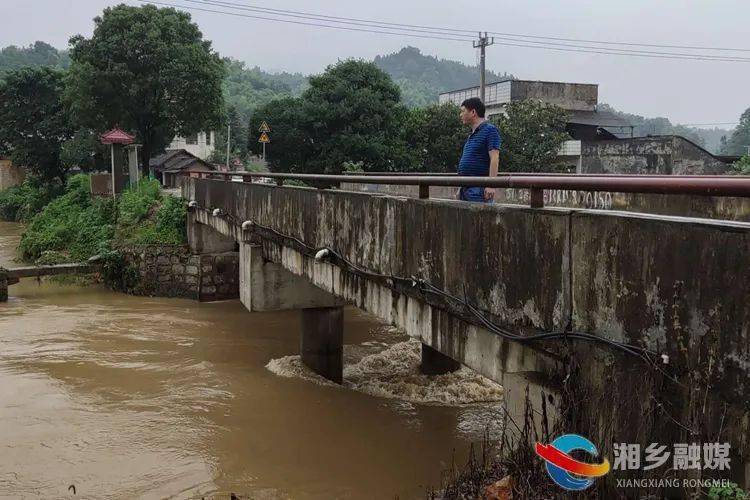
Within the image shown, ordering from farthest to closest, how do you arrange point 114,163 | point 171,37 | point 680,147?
point 680,147 → point 171,37 → point 114,163

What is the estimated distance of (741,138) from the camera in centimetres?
5975

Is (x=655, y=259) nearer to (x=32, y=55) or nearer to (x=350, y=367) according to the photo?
(x=350, y=367)

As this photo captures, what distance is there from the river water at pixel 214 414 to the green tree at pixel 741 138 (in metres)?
55.6

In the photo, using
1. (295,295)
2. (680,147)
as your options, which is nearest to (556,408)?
(295,295)

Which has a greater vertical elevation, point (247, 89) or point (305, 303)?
point (247, 89)

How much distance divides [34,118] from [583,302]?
125 feet

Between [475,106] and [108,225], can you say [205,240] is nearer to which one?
[108,225]

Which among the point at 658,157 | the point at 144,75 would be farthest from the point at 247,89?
the point at 658,157

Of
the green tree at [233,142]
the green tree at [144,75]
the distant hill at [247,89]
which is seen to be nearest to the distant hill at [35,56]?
the distant hill at [247,89]

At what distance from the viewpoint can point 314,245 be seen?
8.23m

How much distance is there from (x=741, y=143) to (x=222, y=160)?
153 feet

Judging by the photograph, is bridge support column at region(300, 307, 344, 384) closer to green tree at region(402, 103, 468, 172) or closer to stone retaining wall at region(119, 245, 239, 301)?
stone retaining wall at region(119, 245, 239, 301)

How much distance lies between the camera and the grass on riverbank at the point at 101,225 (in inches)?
757

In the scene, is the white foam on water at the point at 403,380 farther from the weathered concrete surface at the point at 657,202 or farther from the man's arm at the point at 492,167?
the man's arm at the point at 492,167
